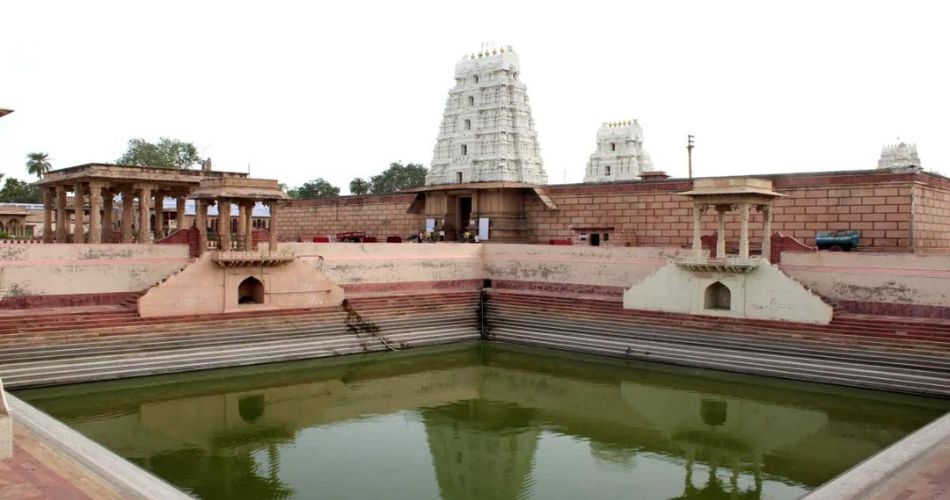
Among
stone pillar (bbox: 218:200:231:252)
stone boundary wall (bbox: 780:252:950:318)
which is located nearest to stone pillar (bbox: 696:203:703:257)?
stone boundary wall (bbox: 780:252:950:318)

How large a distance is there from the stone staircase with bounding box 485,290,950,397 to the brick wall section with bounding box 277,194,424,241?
38.6 ft

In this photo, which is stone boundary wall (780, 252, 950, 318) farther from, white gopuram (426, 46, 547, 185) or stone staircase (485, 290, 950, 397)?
white gopuram (426, 46, 547, 185)

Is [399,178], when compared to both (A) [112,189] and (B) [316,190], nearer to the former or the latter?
(B) [316,190]

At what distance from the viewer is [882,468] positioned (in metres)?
10.1

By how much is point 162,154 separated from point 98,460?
53.4 metres

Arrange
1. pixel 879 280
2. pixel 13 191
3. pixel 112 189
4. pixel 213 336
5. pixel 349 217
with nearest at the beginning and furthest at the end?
pixel 879 280, pixel 213 336, pixel 112 189, pixel 349 217, pixel 13 191

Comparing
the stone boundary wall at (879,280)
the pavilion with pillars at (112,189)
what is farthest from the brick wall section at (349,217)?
the stone boundary wall at (879,280)

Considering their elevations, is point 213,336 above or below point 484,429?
above

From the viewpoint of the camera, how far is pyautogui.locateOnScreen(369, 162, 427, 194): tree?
2854 inches

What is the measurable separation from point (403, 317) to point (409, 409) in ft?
24.0

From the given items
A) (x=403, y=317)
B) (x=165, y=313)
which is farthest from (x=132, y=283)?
(x=403, y=317)

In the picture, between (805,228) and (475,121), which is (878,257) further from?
(475,121)

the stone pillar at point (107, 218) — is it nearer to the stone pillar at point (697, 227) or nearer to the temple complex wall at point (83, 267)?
the temple complex wall at point (83, 267)

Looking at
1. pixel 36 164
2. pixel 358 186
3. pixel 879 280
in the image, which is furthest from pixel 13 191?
pixel 879 280
